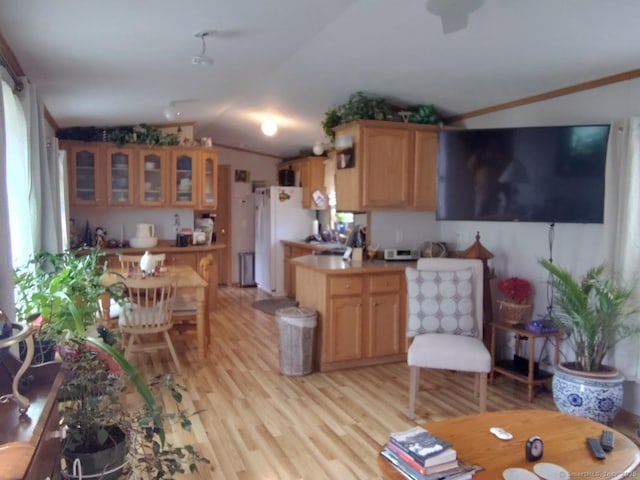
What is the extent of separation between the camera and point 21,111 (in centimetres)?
258

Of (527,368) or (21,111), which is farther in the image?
(527,368)

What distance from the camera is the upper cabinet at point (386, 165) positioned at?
4156 millimetres

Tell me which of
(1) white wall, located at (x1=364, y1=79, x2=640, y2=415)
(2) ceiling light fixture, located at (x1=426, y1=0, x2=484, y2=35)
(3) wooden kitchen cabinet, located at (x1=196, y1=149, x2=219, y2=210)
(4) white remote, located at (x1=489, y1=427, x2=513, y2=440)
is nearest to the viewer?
(4) white remote, located at (x1=489, y1=427, x2=513, y2=440)

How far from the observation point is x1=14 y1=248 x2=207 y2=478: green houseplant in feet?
5.42

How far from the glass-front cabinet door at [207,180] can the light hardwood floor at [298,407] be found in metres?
2.07

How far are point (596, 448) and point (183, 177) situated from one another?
17.2 ft

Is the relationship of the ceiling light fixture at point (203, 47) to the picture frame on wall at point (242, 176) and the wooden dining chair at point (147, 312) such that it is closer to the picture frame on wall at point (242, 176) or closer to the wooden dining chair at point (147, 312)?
the wooden dining chair at point (147, 312)

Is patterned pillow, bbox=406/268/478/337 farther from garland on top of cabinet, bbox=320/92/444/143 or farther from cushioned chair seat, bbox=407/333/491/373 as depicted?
garland on top of cabinet, bbox=320/92/444/143

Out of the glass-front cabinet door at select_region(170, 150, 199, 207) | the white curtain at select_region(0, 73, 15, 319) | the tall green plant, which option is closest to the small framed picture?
the glass-front cabinet door at select_region(170, 150, 199, 207)

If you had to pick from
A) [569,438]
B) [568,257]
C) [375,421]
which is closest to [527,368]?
[568,257]

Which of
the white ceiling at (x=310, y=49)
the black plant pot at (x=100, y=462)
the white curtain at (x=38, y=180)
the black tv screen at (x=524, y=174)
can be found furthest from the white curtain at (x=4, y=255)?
the black tv screen at (x=524, y=174)

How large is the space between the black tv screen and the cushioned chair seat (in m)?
1.06

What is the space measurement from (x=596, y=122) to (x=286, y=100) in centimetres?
290

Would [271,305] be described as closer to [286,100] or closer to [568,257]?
[286,100]
